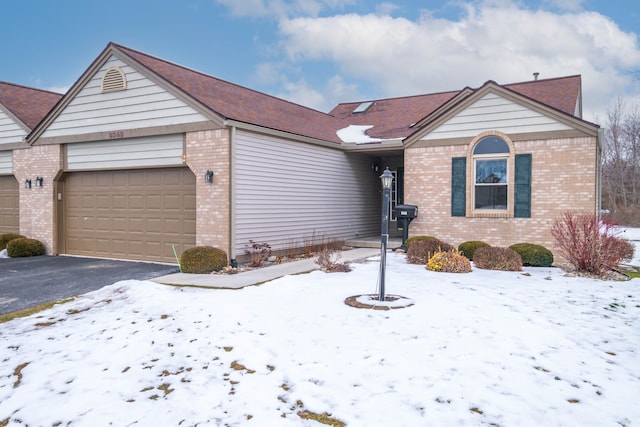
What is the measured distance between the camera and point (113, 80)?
13.2m

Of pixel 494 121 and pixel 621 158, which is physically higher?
pixel 621 158

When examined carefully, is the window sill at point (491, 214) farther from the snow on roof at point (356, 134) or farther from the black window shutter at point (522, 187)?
the snow on roof at point (356, 134)

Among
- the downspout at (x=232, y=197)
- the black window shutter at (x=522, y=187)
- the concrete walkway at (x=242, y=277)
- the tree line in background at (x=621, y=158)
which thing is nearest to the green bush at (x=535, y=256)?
the black window shutter at (x=522, y=187)

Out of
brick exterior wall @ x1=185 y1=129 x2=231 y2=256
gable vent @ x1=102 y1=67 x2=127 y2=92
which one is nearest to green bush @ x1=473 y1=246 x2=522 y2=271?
brick exterior wall @ x1=185 y1=129 x2=231 y2=256

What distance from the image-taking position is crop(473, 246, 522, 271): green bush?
10352mm

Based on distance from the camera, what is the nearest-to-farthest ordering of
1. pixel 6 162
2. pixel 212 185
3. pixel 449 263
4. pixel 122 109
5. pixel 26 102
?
pixel 449 263
pixel 212 185
pixel 122 109
pixel 6 162
pixel 26 102

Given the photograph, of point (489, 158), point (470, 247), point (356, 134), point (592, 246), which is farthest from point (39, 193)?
point (592, 246)

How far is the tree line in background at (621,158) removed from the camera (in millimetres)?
36312

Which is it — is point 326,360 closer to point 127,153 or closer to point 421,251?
point 421,251

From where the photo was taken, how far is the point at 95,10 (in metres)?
18.9

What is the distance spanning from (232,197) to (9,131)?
9.40m

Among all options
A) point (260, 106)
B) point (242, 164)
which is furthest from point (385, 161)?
point (242, 164)

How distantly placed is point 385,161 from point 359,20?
8.47 meters

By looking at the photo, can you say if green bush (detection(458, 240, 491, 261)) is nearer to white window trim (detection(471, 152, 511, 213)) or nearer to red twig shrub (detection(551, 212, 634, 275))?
white window trim (detection(471, 152, 511, 213))
